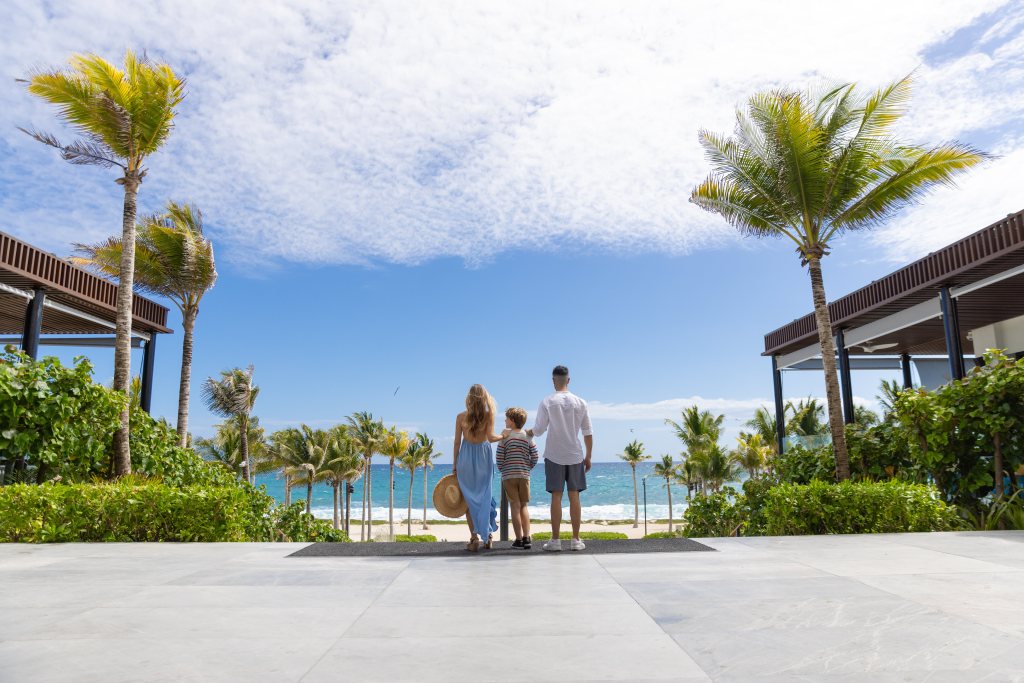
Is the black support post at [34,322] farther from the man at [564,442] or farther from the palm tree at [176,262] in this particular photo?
the man at [564,442]

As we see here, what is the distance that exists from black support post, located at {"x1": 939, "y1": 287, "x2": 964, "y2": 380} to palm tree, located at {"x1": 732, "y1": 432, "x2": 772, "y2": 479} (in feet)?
104

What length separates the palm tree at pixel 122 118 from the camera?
12641mm

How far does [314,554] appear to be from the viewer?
6422mm

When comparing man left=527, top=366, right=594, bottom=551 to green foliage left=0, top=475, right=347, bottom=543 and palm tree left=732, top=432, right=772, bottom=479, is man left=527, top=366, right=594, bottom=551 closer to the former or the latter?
green foliage left=0, top=475, right=347, bottom=543

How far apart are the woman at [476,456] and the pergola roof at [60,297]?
10.8 meters

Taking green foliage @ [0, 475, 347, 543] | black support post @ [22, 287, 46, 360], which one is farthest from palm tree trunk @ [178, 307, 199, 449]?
green foliage @ [0, 475, 347, 543]

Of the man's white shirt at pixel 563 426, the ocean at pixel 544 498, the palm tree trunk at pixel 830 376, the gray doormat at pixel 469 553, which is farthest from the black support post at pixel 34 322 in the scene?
the ocean at pixel 544 498

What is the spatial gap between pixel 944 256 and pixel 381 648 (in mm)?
14567

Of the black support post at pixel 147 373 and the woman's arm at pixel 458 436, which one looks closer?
the woman's arm at pixel 458 436

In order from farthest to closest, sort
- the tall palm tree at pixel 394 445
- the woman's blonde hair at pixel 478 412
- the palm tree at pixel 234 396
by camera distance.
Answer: the tall palm tree at pixel 394 445
the palm tree at pixel 234 396
the woman's blonde hair at pixel 478 412

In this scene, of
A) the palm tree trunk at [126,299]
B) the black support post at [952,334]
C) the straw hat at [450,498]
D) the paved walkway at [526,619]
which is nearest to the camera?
the paved walkway at [526,619]

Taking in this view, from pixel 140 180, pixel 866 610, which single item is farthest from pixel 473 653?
pixel 140 180

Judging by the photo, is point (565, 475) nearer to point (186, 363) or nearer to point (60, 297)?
point (60, 297)

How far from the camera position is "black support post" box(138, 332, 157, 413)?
1717cm
